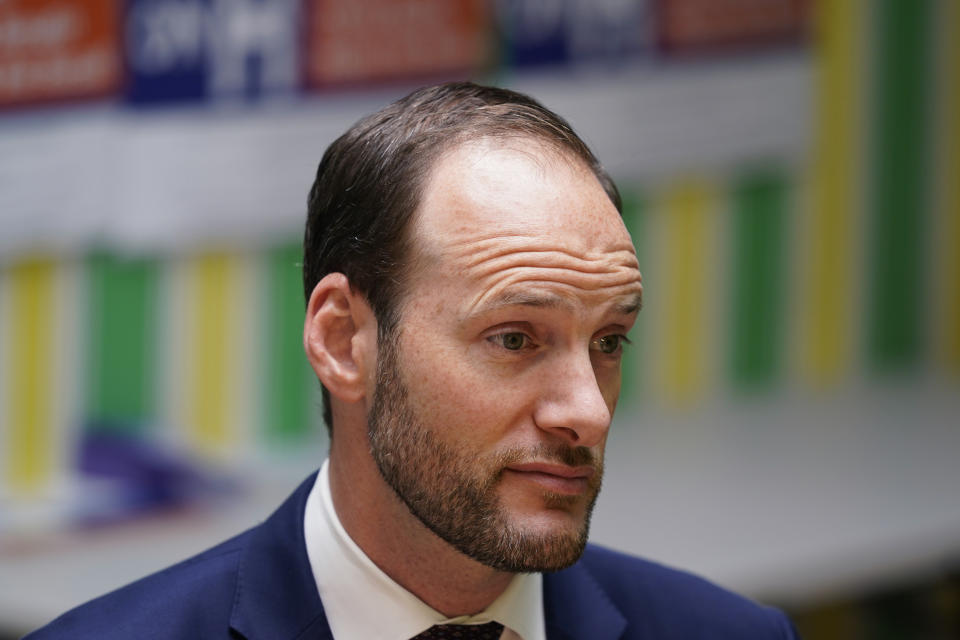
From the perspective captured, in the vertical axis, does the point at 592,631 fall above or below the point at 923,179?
above

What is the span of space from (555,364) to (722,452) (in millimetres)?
3876

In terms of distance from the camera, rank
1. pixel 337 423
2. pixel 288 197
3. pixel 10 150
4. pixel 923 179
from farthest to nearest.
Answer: pixel 923 179 → pixel 288 197 → pixel 10 150 → pixel 337 423

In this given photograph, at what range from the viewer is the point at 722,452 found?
17.2 ft

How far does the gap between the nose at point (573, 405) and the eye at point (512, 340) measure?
0.12ft

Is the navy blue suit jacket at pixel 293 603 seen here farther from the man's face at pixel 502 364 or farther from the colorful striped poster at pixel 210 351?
the colorful striped poster at pixel 210 351

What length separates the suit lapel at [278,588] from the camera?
1.51 metres

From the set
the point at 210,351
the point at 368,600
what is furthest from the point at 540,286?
the point at 210,351

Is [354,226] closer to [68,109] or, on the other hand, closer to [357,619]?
[357,619]

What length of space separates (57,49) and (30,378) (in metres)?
0.96

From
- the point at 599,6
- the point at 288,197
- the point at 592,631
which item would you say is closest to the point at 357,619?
the point at 592,631

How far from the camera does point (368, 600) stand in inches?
60.9

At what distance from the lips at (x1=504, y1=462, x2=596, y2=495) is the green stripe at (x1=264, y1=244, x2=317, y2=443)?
3.32m

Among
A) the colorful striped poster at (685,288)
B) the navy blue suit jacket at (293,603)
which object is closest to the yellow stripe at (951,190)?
the colorful striped poster at (685,288)

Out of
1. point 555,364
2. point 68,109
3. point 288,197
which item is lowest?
point 288,197
